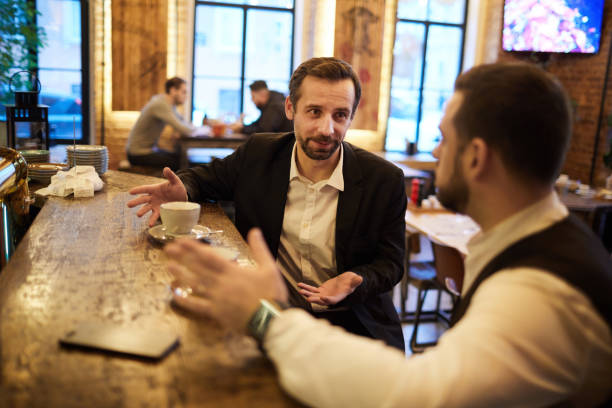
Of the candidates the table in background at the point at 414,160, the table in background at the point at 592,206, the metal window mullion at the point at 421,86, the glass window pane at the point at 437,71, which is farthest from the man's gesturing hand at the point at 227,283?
the glass window pane at the point at 437,71

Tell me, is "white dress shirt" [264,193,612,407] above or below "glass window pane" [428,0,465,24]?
below

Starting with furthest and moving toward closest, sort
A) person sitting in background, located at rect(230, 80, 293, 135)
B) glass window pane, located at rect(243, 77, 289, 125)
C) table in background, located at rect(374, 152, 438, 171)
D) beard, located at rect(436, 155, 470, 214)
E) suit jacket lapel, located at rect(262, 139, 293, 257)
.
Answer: glass window pane, located at rect(243, 77, 289, 125) < table in background, located at rect(374, 152, 438, 171) < person sitting in background, located at rect(230, 80, 293, 135) < suit jacket lapel, located at rect(262, 139, 293, 257) < beard, located at rect(436, 155, 470, 214)

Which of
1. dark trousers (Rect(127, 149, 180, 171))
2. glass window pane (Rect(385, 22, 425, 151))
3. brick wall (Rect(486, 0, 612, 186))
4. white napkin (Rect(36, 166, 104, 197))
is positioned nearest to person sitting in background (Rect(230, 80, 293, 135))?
dark trousers (Rect(127, 149, 180, 171))

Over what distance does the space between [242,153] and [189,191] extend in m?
0.33

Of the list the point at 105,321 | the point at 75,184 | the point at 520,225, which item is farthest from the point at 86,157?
the point at 520,225

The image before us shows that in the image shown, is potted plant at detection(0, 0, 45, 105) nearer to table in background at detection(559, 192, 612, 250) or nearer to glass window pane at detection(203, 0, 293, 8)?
glass window pane at detection(203, 0, 293, 8)

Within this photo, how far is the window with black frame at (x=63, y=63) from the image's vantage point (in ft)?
22.8

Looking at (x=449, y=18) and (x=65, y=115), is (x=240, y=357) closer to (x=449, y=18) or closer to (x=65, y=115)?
(x=65, y=115)

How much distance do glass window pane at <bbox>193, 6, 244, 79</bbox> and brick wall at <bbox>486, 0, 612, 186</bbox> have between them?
4.00 meters

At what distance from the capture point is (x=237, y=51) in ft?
24.9

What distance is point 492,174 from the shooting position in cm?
98

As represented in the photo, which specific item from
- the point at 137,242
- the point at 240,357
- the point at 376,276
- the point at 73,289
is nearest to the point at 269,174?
the point at 376,276

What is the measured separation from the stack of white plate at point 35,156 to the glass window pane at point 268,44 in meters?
5.51

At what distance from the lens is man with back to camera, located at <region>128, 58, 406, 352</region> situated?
1.88 m
